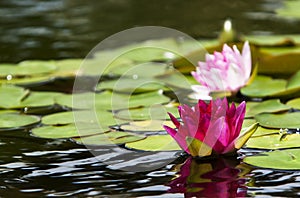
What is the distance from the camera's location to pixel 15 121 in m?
1.85

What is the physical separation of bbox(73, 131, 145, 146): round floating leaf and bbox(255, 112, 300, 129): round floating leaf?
1.00 ft

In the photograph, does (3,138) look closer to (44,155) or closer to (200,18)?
(44,155)

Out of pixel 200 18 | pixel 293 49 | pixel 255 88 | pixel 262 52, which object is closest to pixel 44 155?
pixel 255 88

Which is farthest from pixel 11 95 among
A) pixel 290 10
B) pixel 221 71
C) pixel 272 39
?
pixel 290 10

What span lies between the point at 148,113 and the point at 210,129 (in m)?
0.44

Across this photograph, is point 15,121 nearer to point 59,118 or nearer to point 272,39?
point 59,118

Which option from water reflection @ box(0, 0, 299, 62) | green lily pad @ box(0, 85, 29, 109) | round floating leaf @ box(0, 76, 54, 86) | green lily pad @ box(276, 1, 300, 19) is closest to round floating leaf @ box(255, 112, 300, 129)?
green lily pad @ box(0, 85, 29, 109)

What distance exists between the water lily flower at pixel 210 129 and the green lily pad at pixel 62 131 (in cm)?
32

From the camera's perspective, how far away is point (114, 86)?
2154 millimetres

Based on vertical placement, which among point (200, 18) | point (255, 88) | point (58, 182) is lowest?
point (58, 182)

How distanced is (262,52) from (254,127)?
95 centimetres

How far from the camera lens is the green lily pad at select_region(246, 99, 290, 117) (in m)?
1.79

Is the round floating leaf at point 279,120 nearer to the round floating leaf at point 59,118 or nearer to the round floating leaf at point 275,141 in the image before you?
the round floating leaf at point 275,141

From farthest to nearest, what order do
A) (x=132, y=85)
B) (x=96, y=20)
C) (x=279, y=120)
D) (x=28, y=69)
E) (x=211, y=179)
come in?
(x=96, y=20)
(x=28, y=69)
(x=132, y=85)
(x=279, y=120)
(x=211, y=179)
